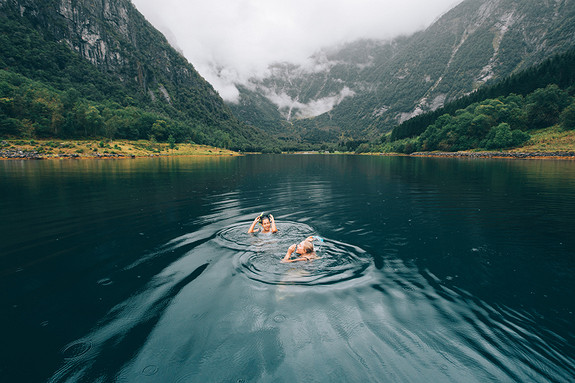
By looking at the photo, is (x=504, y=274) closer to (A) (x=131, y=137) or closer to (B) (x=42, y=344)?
(B) (x=42, y=344)

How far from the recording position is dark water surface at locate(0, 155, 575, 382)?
20.6ft

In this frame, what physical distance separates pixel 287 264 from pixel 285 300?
2.80m

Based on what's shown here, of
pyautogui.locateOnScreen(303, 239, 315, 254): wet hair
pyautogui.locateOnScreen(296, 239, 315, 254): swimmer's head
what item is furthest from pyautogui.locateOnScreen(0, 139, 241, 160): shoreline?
pyautogui.locateOnScreen(303, 239, 315, 254): wet hair

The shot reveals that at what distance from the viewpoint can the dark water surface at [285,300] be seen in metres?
6.29

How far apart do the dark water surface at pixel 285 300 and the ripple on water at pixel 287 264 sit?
10 centimetres

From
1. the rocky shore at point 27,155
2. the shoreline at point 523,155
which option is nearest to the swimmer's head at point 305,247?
the shoreline at point 523,155

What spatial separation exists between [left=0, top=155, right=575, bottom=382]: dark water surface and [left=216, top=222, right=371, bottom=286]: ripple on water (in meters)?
0.10

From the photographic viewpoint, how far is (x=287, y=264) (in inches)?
480

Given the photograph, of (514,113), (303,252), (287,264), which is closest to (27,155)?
(287,264)

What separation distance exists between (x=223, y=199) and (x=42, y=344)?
2201cm

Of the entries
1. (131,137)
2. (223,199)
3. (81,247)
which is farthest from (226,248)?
(131,137)

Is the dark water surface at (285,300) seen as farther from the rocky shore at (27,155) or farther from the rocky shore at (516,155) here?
the rocky shore at (27,155)

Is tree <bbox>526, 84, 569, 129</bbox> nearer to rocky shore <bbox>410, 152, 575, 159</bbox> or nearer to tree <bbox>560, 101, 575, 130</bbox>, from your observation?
tree <bbox>560, 101, 575, 130</bbox>

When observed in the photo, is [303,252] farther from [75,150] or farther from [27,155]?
[75,150]
